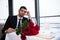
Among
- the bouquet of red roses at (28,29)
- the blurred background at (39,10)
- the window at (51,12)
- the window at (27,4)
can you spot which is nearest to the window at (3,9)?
the blurred background at (39,10)

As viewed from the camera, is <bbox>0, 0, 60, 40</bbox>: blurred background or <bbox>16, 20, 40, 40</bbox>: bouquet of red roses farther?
<bbox>0, 0, 60, 40</bbox>: blurred background

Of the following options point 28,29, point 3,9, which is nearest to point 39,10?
point 3,9

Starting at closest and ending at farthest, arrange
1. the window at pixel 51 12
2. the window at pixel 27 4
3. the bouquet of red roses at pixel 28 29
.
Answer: the bouquet of red roses at pixel 28 29 → the window at pixel 51 12 → the window at pixel 27 4

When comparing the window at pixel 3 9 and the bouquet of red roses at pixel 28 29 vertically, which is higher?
the window at pixel 3 9

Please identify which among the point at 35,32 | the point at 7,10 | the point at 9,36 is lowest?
the point at 9,36

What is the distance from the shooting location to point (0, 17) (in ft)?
15.3

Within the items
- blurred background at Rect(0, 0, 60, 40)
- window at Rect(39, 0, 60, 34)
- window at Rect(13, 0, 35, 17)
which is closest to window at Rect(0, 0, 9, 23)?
blurred background at Rect(0, 0, 60, 40)

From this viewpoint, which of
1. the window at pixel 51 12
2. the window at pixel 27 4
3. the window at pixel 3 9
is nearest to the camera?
the window at pixel 51 12

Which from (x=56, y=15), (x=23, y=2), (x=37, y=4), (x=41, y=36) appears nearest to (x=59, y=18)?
(x=56, y=15)

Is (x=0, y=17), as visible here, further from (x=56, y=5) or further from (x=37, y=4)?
(x=56, y=5)

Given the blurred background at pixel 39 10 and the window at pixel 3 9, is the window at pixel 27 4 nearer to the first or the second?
the blurred background at pixel 39 10

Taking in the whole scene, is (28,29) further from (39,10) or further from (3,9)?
(3,9)

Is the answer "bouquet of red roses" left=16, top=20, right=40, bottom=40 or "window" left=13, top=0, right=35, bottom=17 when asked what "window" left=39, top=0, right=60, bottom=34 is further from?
"bouquet of red roses" left=16, top=20, right=40, bottom=40

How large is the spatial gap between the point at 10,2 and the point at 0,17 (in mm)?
596
